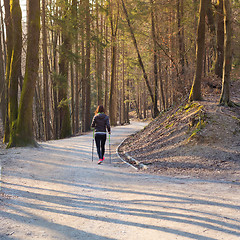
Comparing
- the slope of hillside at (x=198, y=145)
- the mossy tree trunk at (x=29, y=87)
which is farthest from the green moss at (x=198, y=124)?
the mossy tree trunk at (x=29, y=87)

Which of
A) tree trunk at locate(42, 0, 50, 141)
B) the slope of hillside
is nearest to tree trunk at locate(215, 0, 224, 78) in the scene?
the slope of hillside

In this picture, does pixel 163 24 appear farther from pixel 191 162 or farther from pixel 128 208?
pixel 128 208

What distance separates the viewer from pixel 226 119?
1080cm

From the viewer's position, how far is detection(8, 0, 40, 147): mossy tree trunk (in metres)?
12.5

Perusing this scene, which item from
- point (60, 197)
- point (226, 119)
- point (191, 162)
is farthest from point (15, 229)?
point (226, 119)

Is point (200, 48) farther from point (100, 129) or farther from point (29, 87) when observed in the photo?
point (29, 87)

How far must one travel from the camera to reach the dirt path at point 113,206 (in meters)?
3.92

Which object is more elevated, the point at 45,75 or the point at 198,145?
the point at 45,75

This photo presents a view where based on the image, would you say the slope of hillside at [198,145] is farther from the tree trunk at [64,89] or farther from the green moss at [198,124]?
the tree trunk at [64,89]

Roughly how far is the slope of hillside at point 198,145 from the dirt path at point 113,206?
1.23 meters

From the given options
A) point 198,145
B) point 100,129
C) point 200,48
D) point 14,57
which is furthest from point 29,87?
point 200,48

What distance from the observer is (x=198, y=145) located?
32.4 ft

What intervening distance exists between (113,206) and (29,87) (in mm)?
9041

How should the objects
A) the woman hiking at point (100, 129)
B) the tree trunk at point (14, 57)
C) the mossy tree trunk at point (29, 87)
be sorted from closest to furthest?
the woman hiking at point (100, 129)
the mossy tree trunk at point (29, 87)
the tree trunk at point (14, 57)
